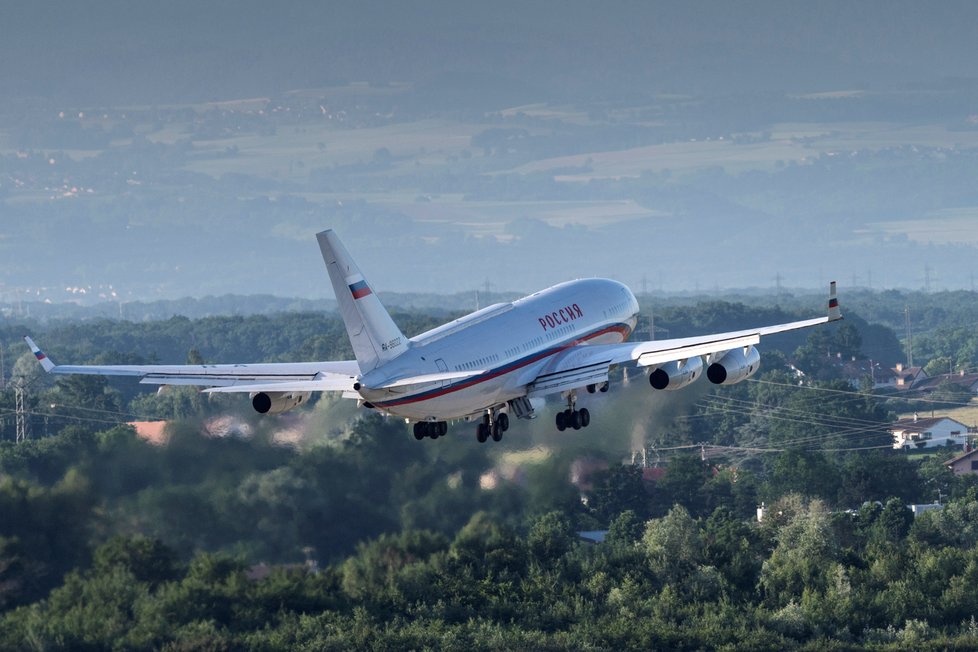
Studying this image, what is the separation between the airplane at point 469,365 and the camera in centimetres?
6069

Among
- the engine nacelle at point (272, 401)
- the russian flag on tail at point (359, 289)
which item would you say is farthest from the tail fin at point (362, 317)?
the engine nacelle at point (272, 401)

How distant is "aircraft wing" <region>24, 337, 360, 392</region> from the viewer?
203ft

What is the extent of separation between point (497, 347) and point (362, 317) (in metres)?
7.70

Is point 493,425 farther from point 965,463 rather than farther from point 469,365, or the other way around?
point 965,463

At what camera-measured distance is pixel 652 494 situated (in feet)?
458

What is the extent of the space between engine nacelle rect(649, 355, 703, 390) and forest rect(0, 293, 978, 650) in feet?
71.1

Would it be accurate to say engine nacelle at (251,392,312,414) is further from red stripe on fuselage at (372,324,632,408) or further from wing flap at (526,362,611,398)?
wing flap at (526,362,611,398)

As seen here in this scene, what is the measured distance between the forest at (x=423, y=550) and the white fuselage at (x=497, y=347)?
14961 millimetres

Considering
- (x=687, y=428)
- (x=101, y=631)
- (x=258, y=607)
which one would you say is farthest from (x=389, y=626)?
(x=687, y=428)

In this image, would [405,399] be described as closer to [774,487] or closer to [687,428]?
[774,487]

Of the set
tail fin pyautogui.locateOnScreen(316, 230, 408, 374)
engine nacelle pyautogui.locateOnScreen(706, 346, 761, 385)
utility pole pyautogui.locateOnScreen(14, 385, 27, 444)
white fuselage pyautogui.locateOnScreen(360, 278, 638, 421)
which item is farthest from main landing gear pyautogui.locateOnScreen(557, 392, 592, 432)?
utility pole pyautogui.locateOnScreen(14, 385, 27, 444)

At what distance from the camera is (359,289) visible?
199ft

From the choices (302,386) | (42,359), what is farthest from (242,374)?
(42,359)

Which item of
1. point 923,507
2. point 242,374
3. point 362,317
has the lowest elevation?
point 923,507
